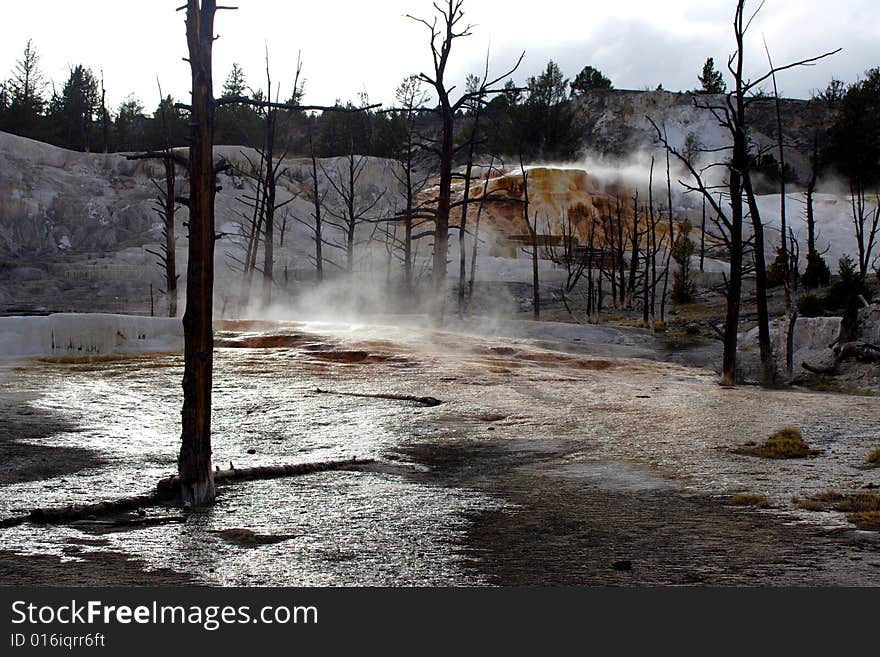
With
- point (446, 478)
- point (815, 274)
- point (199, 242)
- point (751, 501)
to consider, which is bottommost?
point (446, 478)

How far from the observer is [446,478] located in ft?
25.1

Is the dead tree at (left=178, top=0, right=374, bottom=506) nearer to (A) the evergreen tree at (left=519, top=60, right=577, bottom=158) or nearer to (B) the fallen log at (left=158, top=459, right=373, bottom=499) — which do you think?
(B) the fallen log at (left=158, top=459, right=373, bottom=499)

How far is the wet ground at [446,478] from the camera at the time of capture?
4988mm

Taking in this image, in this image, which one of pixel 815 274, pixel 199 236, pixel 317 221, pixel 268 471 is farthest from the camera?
pixel 317 221

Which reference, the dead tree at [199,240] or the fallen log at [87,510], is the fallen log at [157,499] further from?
the dead tree at [199,240]

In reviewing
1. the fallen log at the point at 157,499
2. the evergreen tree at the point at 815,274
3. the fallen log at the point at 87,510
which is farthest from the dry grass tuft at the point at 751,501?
the evergreen tree at the point at 815,274

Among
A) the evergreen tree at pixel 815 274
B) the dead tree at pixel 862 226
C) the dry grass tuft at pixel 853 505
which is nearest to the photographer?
the dry grass tuft at pixel 853 505

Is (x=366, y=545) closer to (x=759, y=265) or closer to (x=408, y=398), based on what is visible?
(x=408, y=398)

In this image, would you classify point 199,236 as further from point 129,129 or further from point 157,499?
point 129,129

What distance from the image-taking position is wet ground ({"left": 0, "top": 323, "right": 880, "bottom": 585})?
4.99m

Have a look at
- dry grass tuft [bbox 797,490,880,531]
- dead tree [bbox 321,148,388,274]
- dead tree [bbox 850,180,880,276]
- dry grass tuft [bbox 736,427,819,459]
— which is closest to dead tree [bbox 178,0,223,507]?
dry grass tuft [bbox 797,490,880,531]

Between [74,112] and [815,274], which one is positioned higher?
[74,112]

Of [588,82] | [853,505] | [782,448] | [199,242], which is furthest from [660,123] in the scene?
[199,242]

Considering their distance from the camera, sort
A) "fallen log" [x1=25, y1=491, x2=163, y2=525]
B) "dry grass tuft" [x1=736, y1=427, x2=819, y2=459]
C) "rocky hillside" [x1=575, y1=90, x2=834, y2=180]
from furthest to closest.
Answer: "rocky hillside" [x1=575, y1=90, x2=834, y2=180], "dry grass tuft" [x1=736, y1=427, x2=819, y2=459], "fallen log" [x1=25, y1=491, x2=163, y2=525]
